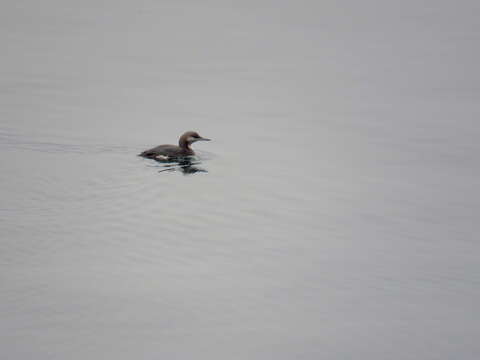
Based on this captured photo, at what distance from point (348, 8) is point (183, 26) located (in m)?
12.7

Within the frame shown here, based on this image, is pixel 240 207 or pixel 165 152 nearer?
pixel 240 207

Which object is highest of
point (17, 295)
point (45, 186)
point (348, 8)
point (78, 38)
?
point (348, 8)

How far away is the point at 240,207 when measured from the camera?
654 inches

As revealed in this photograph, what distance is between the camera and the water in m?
11.4

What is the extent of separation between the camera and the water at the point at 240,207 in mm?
11422

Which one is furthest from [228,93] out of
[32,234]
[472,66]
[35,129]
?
[32,234]

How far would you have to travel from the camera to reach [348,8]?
173 ft

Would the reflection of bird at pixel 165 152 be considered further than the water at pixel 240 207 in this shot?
Yes

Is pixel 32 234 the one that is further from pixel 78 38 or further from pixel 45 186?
pixel 78 38

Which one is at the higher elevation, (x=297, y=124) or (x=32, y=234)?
(x=297, y=124)

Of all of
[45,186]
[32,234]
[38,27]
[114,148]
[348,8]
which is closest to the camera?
[32,234]

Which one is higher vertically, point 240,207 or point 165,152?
point 165,152

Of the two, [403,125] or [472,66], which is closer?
[403,125]

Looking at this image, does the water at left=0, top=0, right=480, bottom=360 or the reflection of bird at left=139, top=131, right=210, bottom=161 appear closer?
the water at left=0, top=0, right=480, bottom=360
